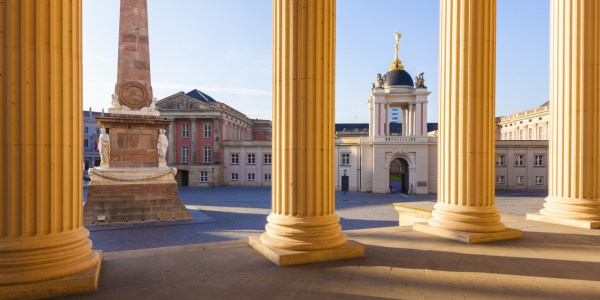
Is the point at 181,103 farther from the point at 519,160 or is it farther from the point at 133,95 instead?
the point at 519,160

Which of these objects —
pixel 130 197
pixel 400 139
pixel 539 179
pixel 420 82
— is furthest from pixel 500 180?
pixel 130 197

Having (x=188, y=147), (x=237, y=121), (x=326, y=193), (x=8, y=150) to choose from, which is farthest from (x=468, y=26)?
(x=237, y=121)

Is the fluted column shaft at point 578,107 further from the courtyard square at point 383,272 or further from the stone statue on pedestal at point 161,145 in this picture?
the stone statue on pedestal at point 161,145

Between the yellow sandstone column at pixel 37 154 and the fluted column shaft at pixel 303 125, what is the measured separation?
3.50m

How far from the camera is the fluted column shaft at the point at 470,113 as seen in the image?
30.1 feet

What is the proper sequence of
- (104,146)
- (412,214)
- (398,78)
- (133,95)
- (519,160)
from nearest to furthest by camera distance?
(412,214)
(104,146)
(133,95)
(398,78)
(519,160)

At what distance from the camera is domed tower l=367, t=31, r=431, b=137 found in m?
48.5

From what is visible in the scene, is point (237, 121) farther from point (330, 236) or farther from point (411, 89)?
point (330, 236)

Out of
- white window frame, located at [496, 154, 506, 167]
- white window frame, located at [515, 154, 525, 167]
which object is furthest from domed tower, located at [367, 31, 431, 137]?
white window frame, located at [515, 154, 525, 167]

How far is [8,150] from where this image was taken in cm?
518

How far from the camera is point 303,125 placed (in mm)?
7230

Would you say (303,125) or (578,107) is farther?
(578,107)

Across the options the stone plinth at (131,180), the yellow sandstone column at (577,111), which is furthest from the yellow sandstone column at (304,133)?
the stone plinth at (131,180)

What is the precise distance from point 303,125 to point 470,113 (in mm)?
4641
